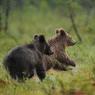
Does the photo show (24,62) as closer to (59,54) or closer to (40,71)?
(40,71)

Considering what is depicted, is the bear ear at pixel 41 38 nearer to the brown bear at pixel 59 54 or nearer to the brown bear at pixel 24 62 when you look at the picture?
the brown bear at pixel 24 62

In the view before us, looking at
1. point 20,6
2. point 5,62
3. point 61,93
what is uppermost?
point 20,6

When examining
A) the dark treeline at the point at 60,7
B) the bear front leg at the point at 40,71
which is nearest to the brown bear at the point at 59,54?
the bear front leg at the point at 40,71

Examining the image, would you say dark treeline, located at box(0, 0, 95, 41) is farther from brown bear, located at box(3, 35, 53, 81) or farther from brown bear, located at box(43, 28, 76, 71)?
brown bear, located at box(3, 35, 53, 81)

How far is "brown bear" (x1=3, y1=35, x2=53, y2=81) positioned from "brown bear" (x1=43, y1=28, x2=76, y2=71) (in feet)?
2.22

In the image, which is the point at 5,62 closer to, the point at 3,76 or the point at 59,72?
the point at 3,76

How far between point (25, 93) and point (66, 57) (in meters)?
4.00

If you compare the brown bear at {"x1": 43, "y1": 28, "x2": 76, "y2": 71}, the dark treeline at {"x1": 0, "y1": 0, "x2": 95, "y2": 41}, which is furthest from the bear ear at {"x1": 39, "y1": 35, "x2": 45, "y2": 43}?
the dark treeline at {"x1": 0, "y1": 0, "x2": 95, "y2": 41}

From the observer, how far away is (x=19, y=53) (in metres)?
10.7

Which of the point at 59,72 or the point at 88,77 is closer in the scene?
the point at 88,77

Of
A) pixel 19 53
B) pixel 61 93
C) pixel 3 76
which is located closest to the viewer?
pixel 61 93

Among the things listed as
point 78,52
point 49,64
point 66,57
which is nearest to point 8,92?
point 49,64

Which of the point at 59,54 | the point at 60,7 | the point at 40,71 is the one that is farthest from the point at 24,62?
the point at 60,7

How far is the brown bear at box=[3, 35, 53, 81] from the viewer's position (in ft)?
34.9
